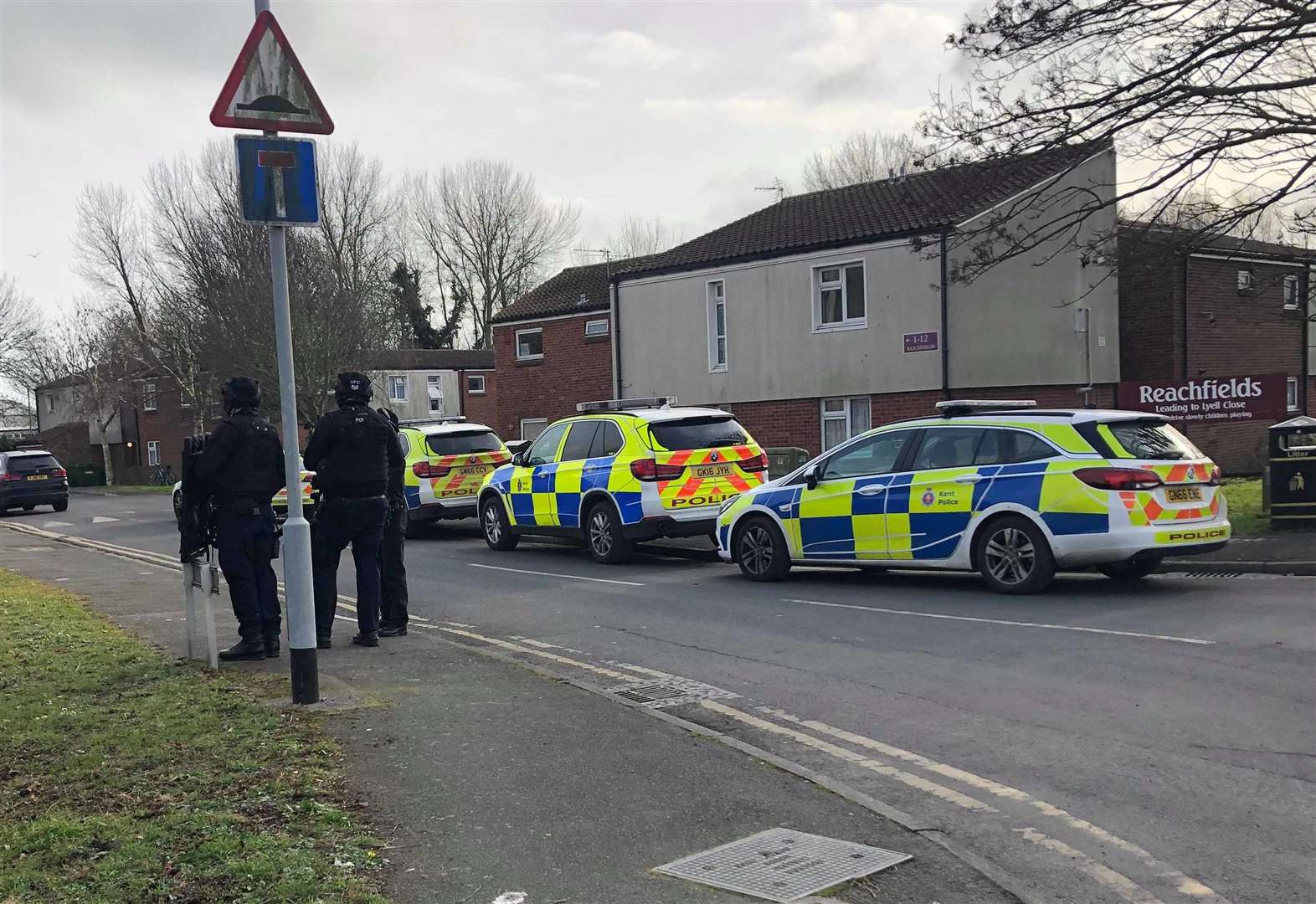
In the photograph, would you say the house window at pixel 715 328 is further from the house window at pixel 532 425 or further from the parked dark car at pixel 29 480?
the parked dark car at pixel 29 480

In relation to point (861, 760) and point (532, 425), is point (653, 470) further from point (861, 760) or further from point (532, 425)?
point (532, 425)

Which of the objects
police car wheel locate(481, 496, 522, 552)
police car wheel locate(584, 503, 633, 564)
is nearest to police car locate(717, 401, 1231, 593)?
police car wheel locate(584, 503, 633, 564)

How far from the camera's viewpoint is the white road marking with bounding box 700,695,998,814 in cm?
501

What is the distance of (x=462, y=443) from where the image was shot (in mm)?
18578

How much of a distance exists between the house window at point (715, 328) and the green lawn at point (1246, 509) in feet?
36.9

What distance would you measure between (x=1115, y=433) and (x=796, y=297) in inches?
611

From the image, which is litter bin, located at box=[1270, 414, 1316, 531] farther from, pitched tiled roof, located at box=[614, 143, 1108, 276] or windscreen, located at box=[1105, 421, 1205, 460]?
pitched tiled roof, located at box=[614, 143, 1108, 276]

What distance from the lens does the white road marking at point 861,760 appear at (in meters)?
5.01

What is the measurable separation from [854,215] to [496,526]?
1304 cm

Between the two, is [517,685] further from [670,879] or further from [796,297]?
[796,297]

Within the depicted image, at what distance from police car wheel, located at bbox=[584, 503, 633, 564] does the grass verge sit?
6.89 m

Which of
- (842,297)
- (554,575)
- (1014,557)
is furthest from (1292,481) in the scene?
(842,297)

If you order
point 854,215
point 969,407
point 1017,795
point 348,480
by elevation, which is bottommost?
point 1017,795

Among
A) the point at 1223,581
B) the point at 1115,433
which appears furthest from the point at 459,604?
the point at 1223,581
